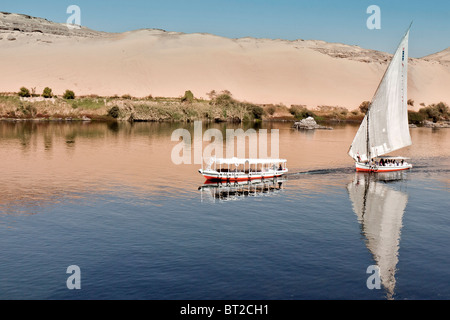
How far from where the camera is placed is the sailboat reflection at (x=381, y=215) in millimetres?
33750

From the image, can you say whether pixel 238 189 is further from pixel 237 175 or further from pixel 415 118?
pixel 415 118

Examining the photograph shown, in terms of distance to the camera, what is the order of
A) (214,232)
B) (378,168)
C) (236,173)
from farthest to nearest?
(378,168) → (236,173) → (214,232)

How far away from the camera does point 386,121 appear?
2904 inches

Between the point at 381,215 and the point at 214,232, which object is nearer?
the point at 214,232

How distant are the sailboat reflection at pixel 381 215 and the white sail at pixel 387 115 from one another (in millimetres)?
4471

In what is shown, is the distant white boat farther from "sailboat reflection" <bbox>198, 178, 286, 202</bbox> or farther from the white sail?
"sailboat reflection" <bbox>198, 178, 286, 202</bbox>

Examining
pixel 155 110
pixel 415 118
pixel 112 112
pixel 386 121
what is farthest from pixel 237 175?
pixel 415 118

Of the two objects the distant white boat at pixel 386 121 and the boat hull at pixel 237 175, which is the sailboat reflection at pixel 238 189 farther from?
the distant white boat at pixel 386 121

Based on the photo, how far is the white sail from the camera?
72250 millimetres

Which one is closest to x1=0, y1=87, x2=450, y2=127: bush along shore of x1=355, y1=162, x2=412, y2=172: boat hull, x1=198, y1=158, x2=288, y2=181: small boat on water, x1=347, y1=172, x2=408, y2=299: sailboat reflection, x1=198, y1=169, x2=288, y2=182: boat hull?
x1=198, y1=158, x2=288, y2=181: small boat on water

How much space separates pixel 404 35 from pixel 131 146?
158 ft

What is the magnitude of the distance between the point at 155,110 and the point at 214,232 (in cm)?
11868

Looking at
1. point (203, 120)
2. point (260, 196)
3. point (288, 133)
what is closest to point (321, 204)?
point (260, 196)

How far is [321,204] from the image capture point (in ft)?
164
